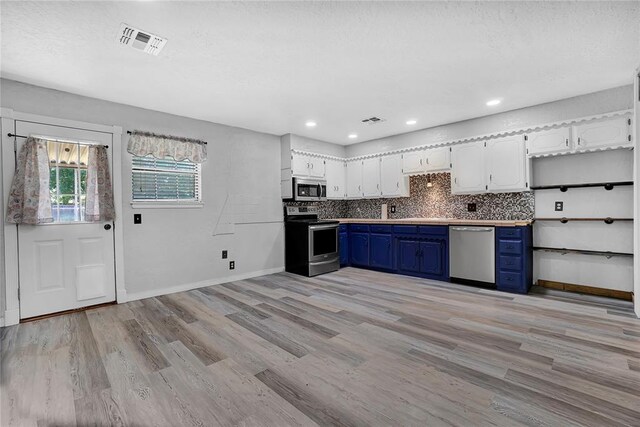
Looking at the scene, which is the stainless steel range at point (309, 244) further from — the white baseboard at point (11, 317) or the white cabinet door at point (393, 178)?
the white baseboard at point (11, 317)

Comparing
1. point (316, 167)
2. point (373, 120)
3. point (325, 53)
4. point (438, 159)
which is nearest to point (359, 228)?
point (316, 167)

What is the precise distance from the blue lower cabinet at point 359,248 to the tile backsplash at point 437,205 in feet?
2.36

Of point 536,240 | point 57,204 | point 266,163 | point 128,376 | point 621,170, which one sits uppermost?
point 266,163

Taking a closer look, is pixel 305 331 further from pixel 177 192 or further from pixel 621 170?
pixel 621 170

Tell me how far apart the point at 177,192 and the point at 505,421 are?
4169mm

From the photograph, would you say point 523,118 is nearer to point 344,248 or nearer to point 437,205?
point 437,205

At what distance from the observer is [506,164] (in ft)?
13.3

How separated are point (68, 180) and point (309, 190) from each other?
334 centimetres

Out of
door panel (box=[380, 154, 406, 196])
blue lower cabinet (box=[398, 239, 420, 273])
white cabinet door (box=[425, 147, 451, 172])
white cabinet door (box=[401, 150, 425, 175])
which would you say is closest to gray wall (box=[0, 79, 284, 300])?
door panel (box=[380, 154, 406, 196])

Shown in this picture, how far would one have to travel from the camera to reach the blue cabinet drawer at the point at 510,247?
3.69 metres

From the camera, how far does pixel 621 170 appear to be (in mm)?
3428

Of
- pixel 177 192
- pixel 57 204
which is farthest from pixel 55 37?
pixel 177 192

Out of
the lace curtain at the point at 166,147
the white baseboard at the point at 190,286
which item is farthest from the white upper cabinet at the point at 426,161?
the lace curtain at the point at 166,147

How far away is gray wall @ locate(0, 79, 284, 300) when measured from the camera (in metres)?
3.35
